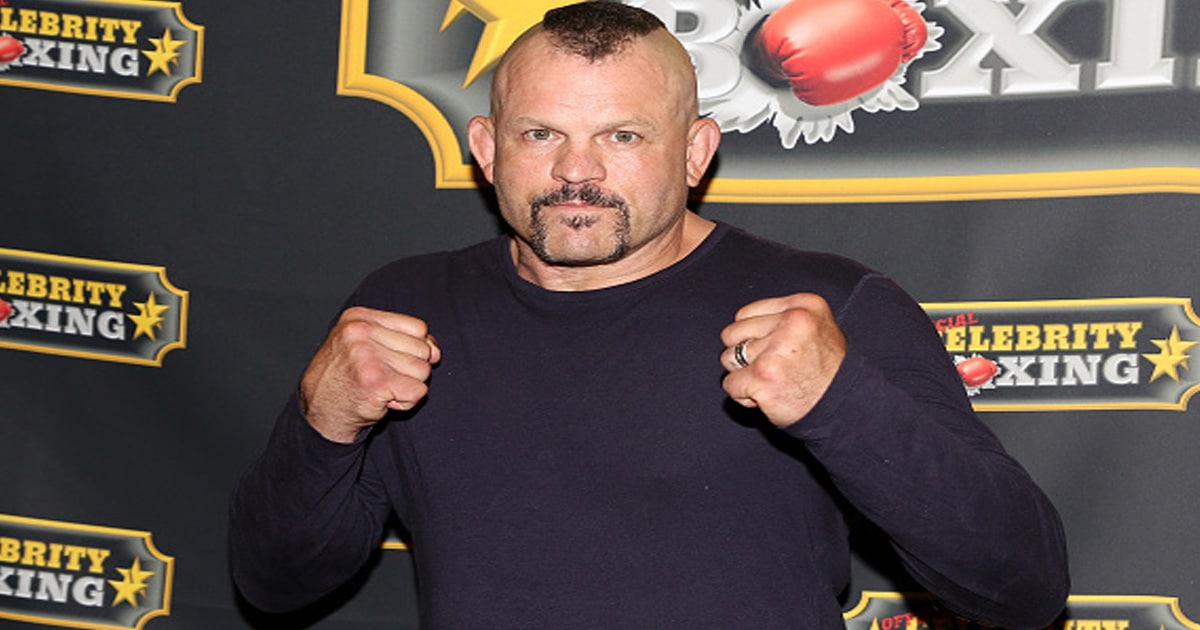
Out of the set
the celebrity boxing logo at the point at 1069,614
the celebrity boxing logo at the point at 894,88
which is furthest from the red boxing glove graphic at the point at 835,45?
the celebrity boxing logo at the point at 1069,614

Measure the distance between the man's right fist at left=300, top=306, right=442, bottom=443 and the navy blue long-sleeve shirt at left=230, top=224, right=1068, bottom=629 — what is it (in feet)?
0.17

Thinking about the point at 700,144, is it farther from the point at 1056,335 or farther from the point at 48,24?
the point at 48,24

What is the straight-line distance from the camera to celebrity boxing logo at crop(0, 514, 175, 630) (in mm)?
2668

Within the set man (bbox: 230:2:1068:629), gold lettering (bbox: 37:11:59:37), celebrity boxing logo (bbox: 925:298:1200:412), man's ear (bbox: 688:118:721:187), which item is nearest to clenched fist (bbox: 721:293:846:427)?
man (bbox: 230:2:1068:629)

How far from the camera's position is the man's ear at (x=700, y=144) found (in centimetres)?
196

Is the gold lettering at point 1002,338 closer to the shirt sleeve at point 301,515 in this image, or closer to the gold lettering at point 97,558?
the shirt sleeve at point 301,515

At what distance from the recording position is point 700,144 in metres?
1.97

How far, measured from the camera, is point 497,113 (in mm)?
1927

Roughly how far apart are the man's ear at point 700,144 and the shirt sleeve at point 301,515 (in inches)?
22.5

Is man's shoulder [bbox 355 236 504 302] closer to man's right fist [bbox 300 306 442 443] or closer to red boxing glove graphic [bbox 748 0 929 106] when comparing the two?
man's right fist [bbox 300 306 442 443]

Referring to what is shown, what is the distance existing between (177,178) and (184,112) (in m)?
0.12

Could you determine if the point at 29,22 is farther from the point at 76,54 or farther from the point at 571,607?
the point at 571,607

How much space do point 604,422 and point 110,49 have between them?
1374 mm

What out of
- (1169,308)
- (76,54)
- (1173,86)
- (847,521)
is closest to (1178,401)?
(1169,308)
